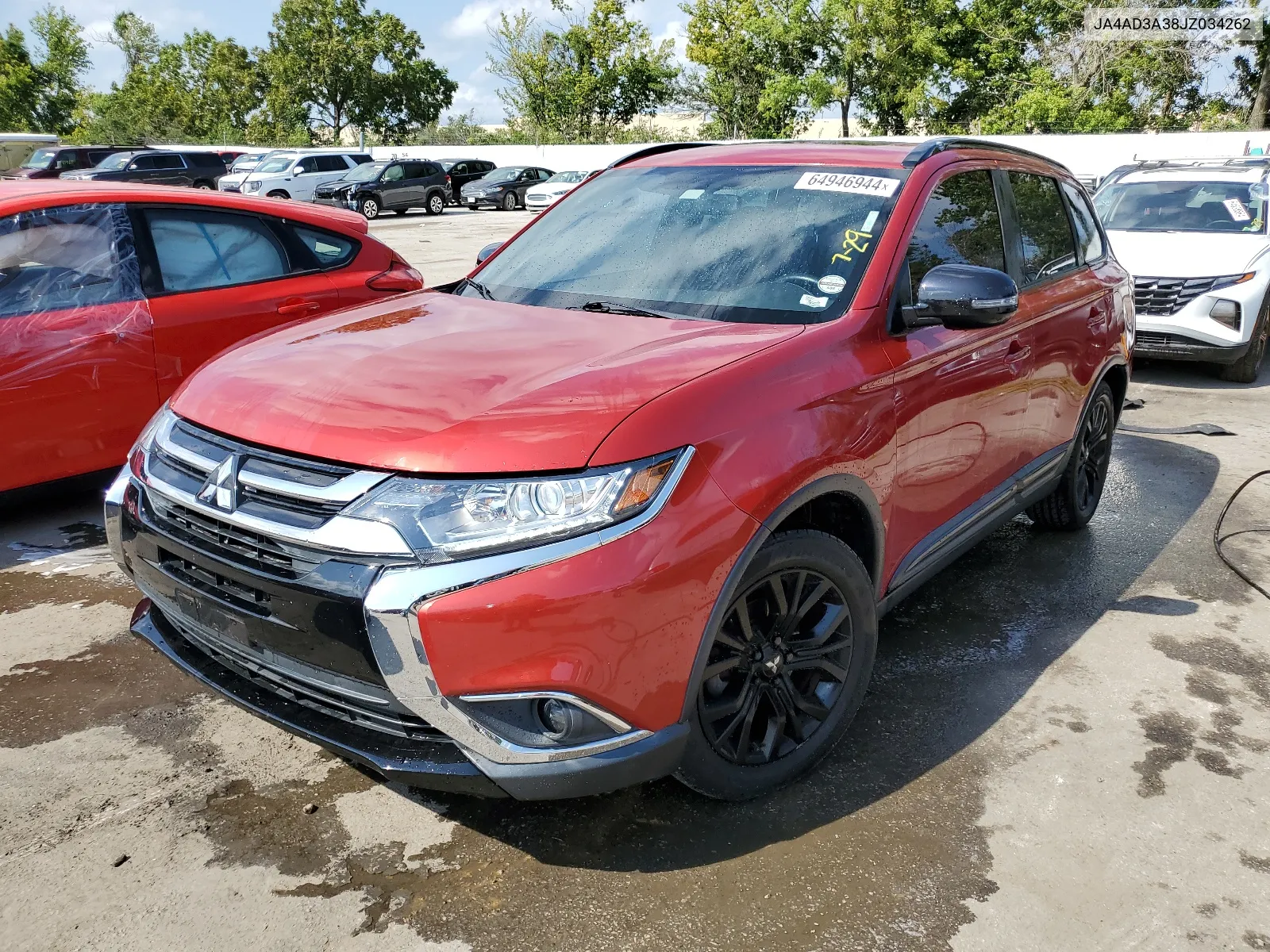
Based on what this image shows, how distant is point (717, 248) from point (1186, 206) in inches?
317

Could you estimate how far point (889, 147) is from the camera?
12.2ft

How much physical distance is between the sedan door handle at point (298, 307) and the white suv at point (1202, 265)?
616cm

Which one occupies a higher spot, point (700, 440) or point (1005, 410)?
point (700, 440)

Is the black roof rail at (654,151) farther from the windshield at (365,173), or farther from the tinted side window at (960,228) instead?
the windshield at (365,173)

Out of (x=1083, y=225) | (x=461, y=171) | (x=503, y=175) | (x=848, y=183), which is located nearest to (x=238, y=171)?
(x=503, y=175)

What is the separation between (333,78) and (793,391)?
6186 cm

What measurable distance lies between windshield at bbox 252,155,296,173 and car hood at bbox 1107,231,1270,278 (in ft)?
82.0

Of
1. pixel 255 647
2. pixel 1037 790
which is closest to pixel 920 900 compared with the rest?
pixel 1037 790

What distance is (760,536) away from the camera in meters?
2.51

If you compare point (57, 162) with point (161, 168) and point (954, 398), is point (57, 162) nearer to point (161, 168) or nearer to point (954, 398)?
point (161, 168)

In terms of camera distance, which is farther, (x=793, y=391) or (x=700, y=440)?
(x=793, y=391)

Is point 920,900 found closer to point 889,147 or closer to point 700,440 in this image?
point 700,440

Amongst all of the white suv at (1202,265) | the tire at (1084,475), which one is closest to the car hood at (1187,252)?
the white suv at (1202,265)

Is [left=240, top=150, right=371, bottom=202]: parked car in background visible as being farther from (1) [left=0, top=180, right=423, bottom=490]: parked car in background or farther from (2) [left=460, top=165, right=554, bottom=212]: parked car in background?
(1) [left=0, top=180, right=423, bottom=490]: parked car in background
